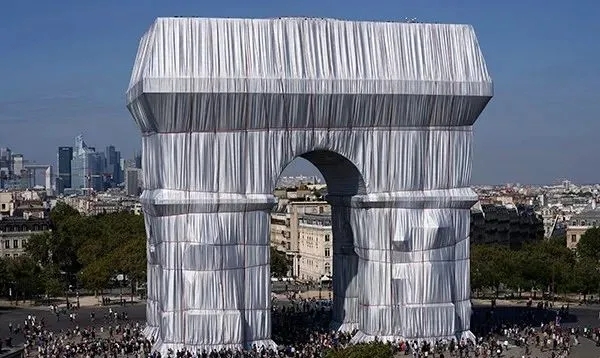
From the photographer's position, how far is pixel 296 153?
169ft

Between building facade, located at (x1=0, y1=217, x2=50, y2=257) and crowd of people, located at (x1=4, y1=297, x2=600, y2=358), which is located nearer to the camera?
crowd of people, located at (x1=4, y1=297, x2=600, y2=358)

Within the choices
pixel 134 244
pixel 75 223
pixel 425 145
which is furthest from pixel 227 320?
pixel 75 223

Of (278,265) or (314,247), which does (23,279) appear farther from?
(314,247)

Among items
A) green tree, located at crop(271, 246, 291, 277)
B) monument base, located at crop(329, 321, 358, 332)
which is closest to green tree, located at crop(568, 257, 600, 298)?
green tree, located at crop(271, 246, 291, 277)

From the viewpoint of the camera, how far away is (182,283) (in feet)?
164

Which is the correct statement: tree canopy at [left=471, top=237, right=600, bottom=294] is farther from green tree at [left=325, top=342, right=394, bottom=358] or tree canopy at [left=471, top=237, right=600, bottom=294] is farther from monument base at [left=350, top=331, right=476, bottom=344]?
green tree at [left=325, top=342, right=394, bottom=358]

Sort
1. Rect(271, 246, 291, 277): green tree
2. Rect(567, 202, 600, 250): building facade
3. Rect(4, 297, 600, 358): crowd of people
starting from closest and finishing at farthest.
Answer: Rect(4, 297, 600, 358): crowd of people → Rect(271, 246, 291, 277): green tree → Rect(567, 202, 600, 250): building facade

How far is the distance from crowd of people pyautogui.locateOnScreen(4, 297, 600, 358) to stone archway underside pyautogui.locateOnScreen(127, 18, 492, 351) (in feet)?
3.43

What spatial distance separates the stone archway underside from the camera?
49.9 metres

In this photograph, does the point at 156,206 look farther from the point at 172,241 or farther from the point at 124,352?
the point at 124,352

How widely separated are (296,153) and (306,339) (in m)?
10.5

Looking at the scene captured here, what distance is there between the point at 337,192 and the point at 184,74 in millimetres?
11568

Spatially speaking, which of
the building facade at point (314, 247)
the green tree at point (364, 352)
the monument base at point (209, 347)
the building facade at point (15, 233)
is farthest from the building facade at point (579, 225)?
the green tree at point (364, 352)

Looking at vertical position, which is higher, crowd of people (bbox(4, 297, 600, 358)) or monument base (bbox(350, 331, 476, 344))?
monument base (bbox(350, 331, 476, 344))
